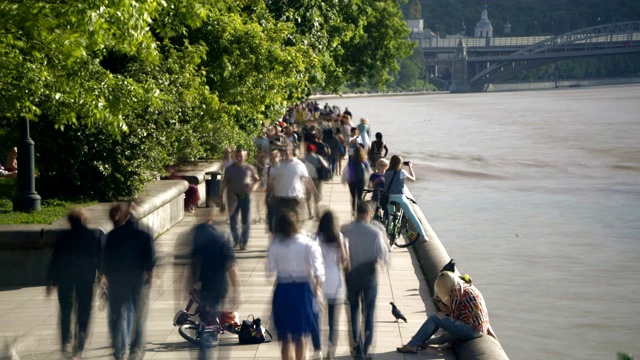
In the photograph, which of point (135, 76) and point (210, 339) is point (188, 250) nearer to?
point (210, 339)

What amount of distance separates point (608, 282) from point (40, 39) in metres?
9.80

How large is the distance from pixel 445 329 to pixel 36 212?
24.1 ft

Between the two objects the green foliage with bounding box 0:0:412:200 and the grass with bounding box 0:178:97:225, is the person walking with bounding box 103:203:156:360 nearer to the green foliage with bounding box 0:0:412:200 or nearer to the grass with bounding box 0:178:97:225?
the green foliage with bounding box 0:0:412:200

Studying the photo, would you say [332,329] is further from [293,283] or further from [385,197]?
[385,197]

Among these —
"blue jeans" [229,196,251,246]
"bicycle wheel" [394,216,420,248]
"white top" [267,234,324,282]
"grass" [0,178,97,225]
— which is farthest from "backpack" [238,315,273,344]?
"bicycle wheel" [394,216,420,248]

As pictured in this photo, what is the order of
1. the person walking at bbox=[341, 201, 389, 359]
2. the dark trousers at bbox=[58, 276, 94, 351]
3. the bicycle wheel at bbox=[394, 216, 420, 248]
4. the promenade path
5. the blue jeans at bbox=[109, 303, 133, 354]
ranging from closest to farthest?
1. the blue jeans at bbox=[109, 303, 133, 354]
2. the dark trousers at bbox=[58, 276, 94, 351]
3. the person walking at bbox=[341, 201, 389, 359]
4. the promenade path
5. the bicycle wheel at bbox=[394, 216, 420, 248]

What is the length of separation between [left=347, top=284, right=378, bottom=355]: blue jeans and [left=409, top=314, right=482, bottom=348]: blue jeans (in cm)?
56

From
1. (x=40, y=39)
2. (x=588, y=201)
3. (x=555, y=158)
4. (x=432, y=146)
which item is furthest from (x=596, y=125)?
(x=40, y=39)

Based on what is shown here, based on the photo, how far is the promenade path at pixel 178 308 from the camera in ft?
31.4

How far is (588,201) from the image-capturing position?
98.7ft

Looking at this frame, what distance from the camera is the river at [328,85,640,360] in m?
13.5

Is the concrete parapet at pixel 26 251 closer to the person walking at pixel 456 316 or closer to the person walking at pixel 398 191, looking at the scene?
the person walking at pixel 456 316

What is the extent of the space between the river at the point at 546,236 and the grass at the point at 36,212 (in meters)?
6.35

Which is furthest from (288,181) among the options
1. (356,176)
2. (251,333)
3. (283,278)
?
(283,278)
